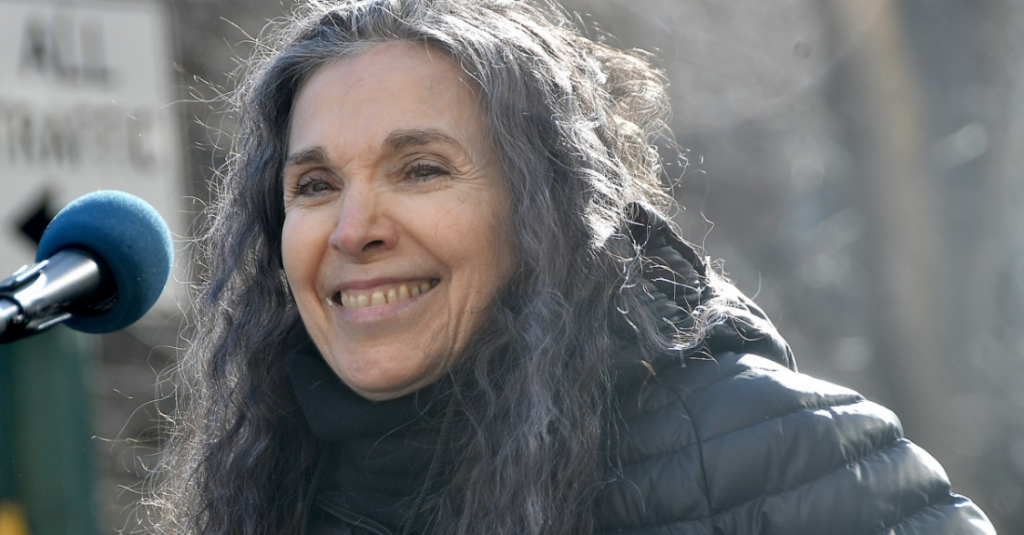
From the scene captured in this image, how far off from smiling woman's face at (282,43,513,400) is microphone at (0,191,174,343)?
17.2 inches

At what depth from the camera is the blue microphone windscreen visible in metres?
1.82

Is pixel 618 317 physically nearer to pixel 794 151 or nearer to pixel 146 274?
pixel 146 274

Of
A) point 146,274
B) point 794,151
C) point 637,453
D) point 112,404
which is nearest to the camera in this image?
point 146,274

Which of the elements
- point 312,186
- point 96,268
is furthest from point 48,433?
point 312,186

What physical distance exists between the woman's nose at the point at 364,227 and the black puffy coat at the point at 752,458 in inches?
21.0

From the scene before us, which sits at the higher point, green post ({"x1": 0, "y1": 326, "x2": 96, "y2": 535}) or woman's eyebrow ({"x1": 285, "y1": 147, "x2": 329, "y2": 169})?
woman's eyebrow ({"x1": 285, "y1": 147, "x2": 329, "y2": 169})

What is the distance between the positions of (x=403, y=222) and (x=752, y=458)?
0.82m

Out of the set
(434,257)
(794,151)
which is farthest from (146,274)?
(794,151)

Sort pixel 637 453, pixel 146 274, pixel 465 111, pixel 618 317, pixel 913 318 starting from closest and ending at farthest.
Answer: pixel 146 274 → pixel 637 453 → pixel 618 317 → pixel 465 111 → pixel 913 318

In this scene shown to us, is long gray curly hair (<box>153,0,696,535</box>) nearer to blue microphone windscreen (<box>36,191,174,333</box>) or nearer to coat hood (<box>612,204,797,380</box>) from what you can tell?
coat hood (<box>612,204,797,380</box>)

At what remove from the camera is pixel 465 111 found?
2332 millimetres

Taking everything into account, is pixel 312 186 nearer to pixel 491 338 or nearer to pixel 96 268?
pixel 491 338

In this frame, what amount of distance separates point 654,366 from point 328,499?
2.54 ft

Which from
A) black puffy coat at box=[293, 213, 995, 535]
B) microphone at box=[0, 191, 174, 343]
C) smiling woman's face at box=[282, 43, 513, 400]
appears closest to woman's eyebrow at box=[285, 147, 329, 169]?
smiling woman's face at box=[282, 43, 513, 400]
